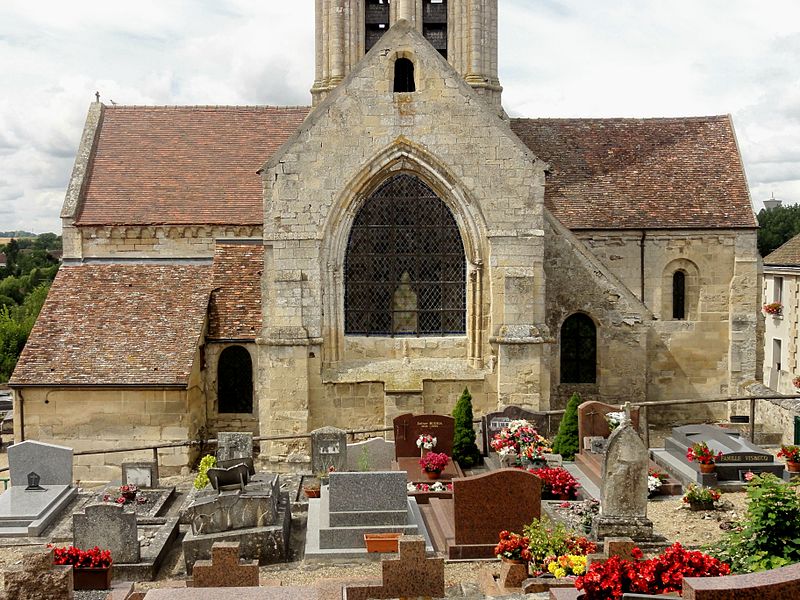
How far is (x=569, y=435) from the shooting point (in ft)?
63.6

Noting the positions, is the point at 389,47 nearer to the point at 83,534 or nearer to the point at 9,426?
the point at 83,534

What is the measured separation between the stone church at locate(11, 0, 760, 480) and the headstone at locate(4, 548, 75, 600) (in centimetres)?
1017

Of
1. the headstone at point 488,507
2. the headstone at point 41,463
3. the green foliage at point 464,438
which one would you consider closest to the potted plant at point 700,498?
the headstone at point 488,507

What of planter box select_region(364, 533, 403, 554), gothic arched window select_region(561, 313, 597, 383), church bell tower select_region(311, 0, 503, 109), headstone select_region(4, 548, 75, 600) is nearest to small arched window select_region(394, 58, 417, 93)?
church bell tower select_region(311, 0, 503, 109)

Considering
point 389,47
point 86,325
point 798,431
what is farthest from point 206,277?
point 798,431

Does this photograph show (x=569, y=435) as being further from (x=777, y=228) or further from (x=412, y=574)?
(x=777, y=228)

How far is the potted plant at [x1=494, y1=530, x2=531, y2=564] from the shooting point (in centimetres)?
1167

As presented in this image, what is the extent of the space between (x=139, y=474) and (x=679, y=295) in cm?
1693

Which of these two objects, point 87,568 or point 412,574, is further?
point 87,568

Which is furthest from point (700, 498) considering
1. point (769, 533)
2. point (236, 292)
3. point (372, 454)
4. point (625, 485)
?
point (236, 292)

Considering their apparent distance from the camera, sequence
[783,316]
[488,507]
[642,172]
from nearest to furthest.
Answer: [488,507], [642,172], [783,316]

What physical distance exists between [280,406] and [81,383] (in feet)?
17.2

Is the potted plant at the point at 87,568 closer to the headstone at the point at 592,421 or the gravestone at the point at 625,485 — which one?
the gravestone at the point at 625,485

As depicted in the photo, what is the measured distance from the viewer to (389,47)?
19.4 m
